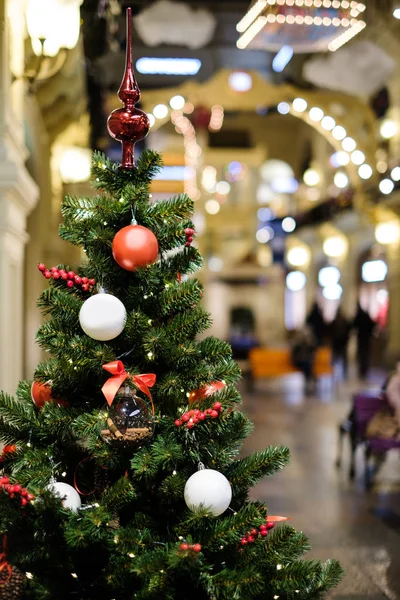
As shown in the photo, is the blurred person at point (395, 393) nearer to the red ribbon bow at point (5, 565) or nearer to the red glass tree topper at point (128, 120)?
the red glass tree topper at point (128, 120)

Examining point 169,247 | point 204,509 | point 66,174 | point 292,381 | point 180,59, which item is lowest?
point 292,381

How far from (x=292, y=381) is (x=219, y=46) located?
28.7 feet

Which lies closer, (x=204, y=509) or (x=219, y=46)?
(x=204, y=509)

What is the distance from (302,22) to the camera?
7.19 meters

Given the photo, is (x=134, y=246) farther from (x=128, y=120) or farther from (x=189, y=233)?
(x=128, y=120)

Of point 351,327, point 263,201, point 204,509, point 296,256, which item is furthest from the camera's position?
point 263,201

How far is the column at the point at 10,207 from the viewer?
17.2 feet

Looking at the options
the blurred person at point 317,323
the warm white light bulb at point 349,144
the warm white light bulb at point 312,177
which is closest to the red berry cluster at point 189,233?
the warm white light bulb at point 349,144

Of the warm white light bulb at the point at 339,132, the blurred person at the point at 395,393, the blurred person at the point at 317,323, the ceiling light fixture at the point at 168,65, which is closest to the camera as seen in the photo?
the blurred person at the point at 395,393

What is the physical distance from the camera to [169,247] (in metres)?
2.57

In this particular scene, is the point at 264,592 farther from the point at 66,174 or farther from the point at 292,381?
the point at 292,381

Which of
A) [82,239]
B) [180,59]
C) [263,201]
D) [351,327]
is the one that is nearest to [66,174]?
[180,59]

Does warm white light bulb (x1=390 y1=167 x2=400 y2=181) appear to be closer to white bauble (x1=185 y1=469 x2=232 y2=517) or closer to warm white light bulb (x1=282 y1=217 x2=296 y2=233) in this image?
white bauble (x1=185 y1=469 x2=232 y2=517)

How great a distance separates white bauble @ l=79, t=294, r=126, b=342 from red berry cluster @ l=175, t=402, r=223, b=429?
0.35 meters
